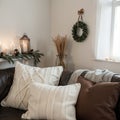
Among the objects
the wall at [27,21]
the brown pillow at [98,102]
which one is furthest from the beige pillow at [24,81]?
the wall at [27,21]

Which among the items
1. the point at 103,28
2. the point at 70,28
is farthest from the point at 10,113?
the point at 70,28

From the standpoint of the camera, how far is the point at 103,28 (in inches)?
125

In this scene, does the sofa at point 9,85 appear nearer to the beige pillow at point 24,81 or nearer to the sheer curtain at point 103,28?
the beige pillow at point 24,81

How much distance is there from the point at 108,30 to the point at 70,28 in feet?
2.53

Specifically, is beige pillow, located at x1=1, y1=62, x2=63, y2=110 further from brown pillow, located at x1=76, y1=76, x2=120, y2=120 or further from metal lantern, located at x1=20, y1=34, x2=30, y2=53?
metal lantern, located at x1=20, y1=34, x2=30, y2=53

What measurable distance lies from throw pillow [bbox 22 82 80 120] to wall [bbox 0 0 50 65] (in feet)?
5.50

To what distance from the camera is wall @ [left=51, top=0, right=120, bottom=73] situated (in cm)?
331

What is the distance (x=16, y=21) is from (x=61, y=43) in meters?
0.86

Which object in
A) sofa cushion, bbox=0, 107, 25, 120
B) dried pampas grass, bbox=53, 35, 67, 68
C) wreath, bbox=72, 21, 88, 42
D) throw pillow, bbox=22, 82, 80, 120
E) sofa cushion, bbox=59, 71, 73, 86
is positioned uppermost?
wreath, bbox=72, 21, 88, 42

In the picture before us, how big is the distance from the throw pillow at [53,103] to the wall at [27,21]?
168cm

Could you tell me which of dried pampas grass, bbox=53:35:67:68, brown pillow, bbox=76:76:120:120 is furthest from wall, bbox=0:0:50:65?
brown pillow, bbox=76:76:120:120

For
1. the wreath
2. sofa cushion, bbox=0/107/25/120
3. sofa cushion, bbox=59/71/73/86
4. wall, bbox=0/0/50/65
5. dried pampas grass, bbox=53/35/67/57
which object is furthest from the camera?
dried pampas grass, bbox=53/35/67/57

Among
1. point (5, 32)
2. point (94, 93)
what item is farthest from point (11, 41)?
point (94, 93)

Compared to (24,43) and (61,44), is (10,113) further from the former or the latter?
(61,44)
